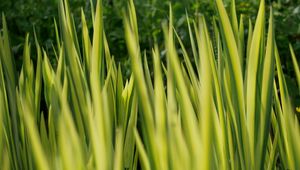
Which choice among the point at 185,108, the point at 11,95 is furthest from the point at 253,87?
the point at 11,95

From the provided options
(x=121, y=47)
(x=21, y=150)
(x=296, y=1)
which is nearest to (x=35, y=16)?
(x=121, y=47)

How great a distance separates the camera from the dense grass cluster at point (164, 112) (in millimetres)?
713

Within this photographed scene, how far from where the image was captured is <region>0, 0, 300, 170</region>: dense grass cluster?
2.34 feet

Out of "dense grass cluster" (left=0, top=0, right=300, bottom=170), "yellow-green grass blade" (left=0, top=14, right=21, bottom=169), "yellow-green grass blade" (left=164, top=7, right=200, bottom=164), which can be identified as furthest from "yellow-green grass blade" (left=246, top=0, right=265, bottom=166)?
"yellow-green grass blade" (left=0, top=14, right=21, bottom=169)

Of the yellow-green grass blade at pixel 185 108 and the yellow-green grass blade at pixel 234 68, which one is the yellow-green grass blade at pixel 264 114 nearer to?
the yellow-green grass blade at pixel 234 68

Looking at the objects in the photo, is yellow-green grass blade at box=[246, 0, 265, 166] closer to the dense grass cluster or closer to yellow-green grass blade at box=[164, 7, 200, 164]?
the dense grass cluster

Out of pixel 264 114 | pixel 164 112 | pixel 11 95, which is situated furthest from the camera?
pixel 11 95

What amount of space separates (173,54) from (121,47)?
188 cm

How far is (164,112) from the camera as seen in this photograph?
74 centimetres

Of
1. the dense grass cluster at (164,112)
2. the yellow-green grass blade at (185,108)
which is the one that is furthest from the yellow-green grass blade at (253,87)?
the yellow-green grass blade at (185,108)

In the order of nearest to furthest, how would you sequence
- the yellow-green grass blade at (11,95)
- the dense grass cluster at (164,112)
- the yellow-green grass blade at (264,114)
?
the dense grass cluster at (164,112) < the yellow-green grass blade at (264,114) < the yellow-green grass blade at (11,95)

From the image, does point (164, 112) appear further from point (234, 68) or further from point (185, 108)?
point (234, 68)

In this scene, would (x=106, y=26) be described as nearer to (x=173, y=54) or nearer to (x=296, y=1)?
(x=296, y=1)

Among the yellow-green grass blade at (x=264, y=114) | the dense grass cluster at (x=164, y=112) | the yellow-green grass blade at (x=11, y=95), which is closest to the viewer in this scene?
the dense grass cluster at (x=164, y=112)
